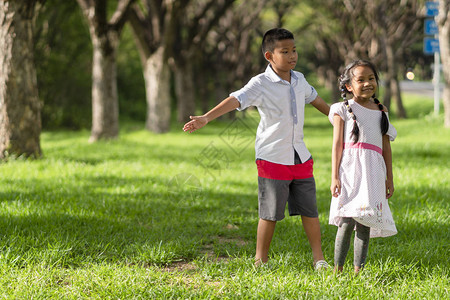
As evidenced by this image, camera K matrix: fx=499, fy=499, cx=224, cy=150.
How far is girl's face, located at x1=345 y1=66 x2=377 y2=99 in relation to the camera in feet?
10.5

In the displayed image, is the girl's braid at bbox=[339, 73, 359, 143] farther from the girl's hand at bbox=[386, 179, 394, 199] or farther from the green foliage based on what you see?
the green foliage

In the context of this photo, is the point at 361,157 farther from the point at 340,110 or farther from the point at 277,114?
the point at 277,114

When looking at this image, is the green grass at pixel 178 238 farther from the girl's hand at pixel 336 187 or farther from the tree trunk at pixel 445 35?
the tree trunk at pixel 445 35

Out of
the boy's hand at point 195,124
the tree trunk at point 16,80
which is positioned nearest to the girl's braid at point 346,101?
the boy's hand at point 195,124

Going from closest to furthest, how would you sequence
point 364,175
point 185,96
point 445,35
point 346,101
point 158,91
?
1. point 364,175
2. point 346,101
3. point 445,35
4. point 158,91
5. point 185,96

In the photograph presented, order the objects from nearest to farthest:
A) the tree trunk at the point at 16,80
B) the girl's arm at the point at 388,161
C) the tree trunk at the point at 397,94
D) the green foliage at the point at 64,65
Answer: the girl's arm at the point at 388,161 → the tree trunk at the point at 16,80 → the green foliage at the point at 64,65 → the tree trunk at the point at 397,94

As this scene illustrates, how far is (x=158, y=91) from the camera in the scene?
1592 centimetres

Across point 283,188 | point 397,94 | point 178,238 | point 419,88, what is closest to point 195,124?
point 283,188

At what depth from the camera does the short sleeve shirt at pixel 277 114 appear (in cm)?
348

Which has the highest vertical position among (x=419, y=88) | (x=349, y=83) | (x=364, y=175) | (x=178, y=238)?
(x=419, y=88)

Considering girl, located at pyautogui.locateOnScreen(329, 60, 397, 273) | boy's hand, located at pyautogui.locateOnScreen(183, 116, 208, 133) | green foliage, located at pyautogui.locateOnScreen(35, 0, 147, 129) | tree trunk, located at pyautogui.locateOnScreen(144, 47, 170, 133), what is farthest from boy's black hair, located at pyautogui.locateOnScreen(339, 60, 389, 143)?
green foliage, located at pyautogui.locateOnScreen(35, 0, 147, 129)

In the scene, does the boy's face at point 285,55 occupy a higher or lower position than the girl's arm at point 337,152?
higher

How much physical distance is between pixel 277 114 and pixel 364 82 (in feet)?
2.08

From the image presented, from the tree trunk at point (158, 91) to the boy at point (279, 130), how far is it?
12567 mm
